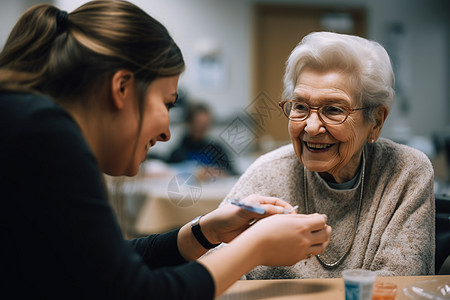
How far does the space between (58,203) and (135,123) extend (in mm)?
264

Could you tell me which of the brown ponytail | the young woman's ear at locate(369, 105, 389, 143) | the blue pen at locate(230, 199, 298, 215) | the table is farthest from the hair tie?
the young woman's ear at locate(369, 105, 389, 143)

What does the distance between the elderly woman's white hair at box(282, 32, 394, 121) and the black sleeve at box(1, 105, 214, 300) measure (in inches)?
33.8

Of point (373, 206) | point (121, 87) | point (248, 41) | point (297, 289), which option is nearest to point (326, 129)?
point (373, 206)

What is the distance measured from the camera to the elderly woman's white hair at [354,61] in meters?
1.40

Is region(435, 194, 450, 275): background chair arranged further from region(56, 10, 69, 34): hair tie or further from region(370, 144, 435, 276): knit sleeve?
region(56, 10, 69, 34): hair tie

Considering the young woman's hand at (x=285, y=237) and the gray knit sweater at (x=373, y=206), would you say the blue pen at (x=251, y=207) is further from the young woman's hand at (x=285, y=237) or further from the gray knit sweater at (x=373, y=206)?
the gray knit sweater at (x=373, y=206)

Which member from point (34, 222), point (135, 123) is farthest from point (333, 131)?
point (34, 222)

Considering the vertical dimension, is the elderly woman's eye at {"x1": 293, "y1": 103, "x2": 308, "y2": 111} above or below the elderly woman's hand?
above

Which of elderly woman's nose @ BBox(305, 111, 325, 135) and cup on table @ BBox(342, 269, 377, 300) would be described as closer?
cup on table @ BBox(342, 269, 377, 300)

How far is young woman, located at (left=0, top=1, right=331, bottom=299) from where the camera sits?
0.75 metres

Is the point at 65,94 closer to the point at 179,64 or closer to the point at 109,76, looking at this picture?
the point at 109,76

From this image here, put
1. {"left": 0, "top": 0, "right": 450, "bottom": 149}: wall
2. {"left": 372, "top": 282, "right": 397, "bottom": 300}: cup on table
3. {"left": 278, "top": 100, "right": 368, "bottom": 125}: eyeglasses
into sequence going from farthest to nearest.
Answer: {"left": 0, "top": 0, "right": 450, "bottom": 149}: wall
{"left": 278, "top": 100, "right": 368, "bottom": 125}: eyeglasses
{"left": 372, "top": 282, "right": 397, "bottom": 300}: cup on table

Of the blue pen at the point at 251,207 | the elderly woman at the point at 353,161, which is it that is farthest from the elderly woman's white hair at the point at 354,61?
the blue pen at the point at 251,207

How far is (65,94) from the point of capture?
90 centimetres
